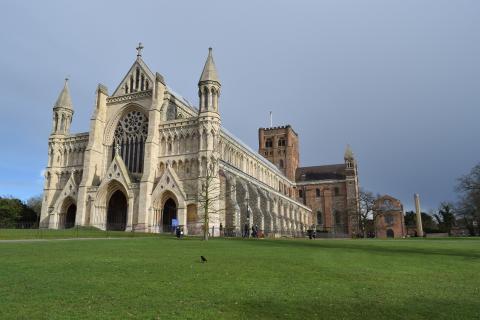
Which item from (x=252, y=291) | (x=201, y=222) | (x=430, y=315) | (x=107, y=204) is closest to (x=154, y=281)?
(x=252, y=291)

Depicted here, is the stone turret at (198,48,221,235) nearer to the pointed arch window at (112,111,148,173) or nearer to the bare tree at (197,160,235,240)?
the bare tree at (197,160,235,240)

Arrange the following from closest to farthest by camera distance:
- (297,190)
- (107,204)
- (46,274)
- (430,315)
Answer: (430,315) < (46,274) < (107,204) < (297,190)

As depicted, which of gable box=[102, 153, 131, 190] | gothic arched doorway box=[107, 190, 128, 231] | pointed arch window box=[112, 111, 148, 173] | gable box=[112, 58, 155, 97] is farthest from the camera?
gable box=[112, 58, 155, 97]

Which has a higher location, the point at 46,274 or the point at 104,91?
the point at 104,91

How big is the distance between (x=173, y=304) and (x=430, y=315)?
507 cm

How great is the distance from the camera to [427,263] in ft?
51.0

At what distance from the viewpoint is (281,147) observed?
102m

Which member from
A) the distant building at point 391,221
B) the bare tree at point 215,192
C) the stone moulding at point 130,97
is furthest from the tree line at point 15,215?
the distant building at point 391,221

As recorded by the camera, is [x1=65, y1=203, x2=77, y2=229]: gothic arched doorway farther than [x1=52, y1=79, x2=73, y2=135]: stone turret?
No

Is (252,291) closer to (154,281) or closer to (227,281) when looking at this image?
(227,281)

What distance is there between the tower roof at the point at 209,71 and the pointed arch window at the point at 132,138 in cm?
1001

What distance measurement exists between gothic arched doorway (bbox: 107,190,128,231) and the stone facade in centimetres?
13

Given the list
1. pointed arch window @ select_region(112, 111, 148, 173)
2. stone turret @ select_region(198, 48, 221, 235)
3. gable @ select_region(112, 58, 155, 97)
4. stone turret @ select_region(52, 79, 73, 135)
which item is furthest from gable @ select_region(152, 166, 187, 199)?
stone turret @ select_region(52, 79, 73, 135)

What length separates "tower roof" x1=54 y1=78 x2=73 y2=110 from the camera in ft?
185
